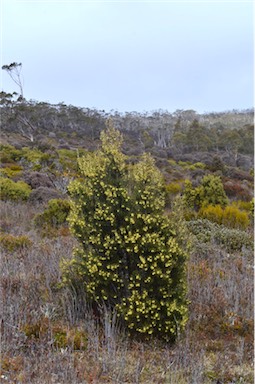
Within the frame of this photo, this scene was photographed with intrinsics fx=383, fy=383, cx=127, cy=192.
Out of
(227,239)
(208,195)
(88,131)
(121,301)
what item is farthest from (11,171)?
(88,131)

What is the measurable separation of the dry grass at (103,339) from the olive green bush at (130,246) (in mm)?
235

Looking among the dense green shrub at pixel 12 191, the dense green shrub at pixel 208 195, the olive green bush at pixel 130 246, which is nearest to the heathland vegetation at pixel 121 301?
the olive green bush at pixel 130 246

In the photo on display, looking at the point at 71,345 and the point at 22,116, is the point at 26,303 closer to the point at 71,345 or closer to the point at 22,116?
the point at 71,345

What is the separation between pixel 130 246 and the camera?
140 inches

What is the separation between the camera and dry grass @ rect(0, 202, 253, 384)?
10.1 feet

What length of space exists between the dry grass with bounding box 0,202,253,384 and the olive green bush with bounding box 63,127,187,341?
235 mm

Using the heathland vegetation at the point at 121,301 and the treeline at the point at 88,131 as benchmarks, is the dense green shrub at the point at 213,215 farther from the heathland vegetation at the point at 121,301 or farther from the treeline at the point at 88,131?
the treeline at the point at 88,131

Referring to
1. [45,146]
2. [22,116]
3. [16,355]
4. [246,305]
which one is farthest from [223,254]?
[22,116]

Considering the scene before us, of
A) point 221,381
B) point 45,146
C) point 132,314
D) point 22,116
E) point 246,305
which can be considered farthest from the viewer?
point 22,116

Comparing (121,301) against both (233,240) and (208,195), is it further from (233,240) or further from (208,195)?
(208,195)

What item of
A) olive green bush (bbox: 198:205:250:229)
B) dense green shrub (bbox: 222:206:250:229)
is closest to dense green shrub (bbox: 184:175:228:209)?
olive green bush (bbox: 198:205:250:229)

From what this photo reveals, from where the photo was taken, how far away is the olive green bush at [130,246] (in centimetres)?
355

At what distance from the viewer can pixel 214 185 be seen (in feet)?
42.1

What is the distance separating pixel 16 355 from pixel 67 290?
902 mm
